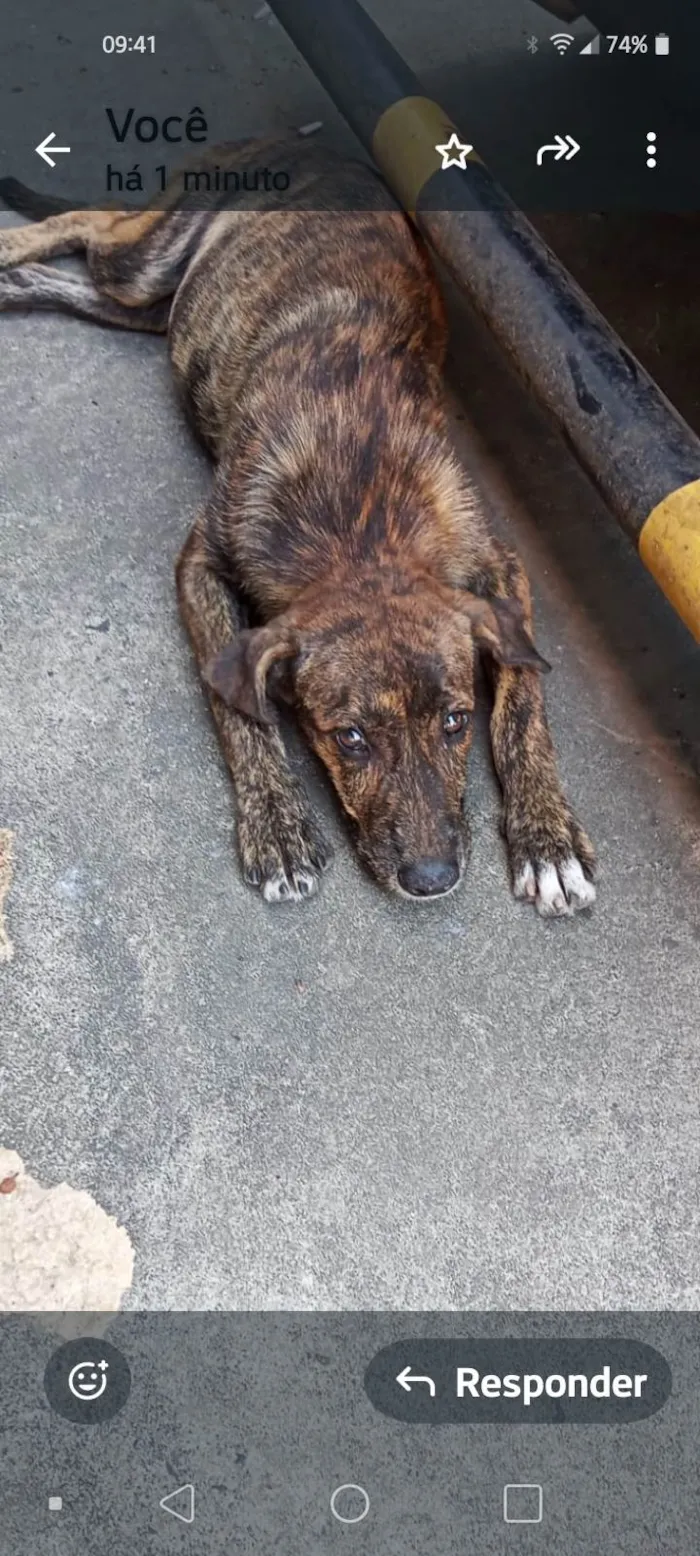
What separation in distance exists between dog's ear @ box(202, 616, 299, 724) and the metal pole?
38.6 inches

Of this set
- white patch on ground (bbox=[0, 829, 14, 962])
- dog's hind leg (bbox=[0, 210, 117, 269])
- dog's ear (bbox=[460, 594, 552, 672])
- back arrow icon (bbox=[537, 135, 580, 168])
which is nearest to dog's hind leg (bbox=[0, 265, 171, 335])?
dog's hind leg (bbox=[0, 210, 117, 269])

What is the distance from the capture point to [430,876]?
3.23m

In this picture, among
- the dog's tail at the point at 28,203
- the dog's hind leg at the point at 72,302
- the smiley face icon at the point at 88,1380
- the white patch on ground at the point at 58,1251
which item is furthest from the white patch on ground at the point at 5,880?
the dog's tail at the point at 28,203

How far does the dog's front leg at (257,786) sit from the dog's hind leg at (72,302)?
1.47 m

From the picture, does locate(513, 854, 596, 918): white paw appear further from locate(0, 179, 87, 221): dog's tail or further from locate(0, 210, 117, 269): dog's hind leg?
locate(0, 179, 87, 221): dog's tail

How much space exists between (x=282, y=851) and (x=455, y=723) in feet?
1.93

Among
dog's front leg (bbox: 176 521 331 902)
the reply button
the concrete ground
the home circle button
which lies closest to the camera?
the home circle button

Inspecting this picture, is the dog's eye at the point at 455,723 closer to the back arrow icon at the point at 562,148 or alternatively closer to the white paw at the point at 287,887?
the white paw at the point at 287,887

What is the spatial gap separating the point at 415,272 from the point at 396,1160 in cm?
293

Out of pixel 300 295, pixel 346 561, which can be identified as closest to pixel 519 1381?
pixel 346 561

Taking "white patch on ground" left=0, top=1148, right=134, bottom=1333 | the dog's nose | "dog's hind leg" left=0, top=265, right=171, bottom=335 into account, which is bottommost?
"white patch on ground" left=0, top=1148, right=134, bottom=1333

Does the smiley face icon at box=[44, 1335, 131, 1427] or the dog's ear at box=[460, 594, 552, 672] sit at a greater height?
the dog's ear at box=[460, 594, 552, 672]

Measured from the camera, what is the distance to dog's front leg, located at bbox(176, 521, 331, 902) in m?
3.45

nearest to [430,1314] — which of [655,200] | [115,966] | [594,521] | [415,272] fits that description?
[115,966]
